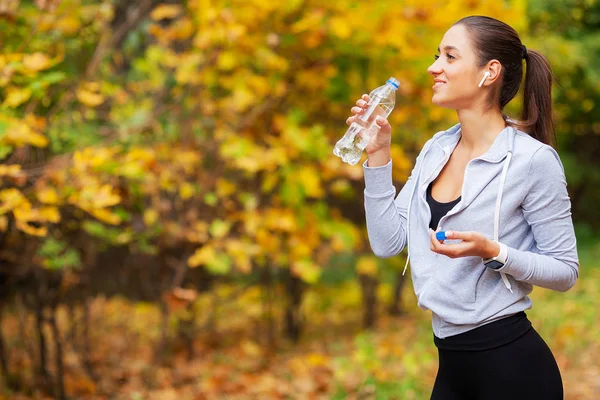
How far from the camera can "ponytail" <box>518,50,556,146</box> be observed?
1.85 m

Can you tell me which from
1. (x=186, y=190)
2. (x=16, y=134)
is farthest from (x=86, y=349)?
(x=16, y=134)

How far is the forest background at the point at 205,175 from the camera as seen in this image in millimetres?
4094

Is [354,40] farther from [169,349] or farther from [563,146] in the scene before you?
[563,146]

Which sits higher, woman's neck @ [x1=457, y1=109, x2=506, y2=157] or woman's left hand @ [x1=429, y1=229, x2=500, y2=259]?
woman's neck @ [x1=457, y1=109, x2=506, y2=157]

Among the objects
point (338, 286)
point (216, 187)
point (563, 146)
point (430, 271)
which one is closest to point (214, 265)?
point (216, 187)

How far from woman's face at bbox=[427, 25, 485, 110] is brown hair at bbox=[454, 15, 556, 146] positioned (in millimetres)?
26

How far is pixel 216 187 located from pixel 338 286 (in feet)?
10.5

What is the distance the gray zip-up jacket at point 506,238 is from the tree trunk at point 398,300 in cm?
509

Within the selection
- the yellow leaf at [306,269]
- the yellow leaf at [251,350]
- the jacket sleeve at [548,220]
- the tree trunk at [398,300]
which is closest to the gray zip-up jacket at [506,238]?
the jacket sleeve at [548,220]

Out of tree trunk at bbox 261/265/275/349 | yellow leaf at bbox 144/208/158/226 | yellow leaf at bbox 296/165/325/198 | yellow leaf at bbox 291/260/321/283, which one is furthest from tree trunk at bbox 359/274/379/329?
yellow leaf at bbox 144/208/158/226

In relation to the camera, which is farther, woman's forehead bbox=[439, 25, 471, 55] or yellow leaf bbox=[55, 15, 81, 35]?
yellow leaf bbox=[55, 15, 81, 35]

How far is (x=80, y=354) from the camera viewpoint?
16.0ft

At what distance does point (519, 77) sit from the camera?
1.88 m

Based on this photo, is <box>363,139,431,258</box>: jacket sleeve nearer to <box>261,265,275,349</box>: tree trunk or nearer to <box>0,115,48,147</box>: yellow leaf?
<box>0,115,48,147</box>: yellow leaf
